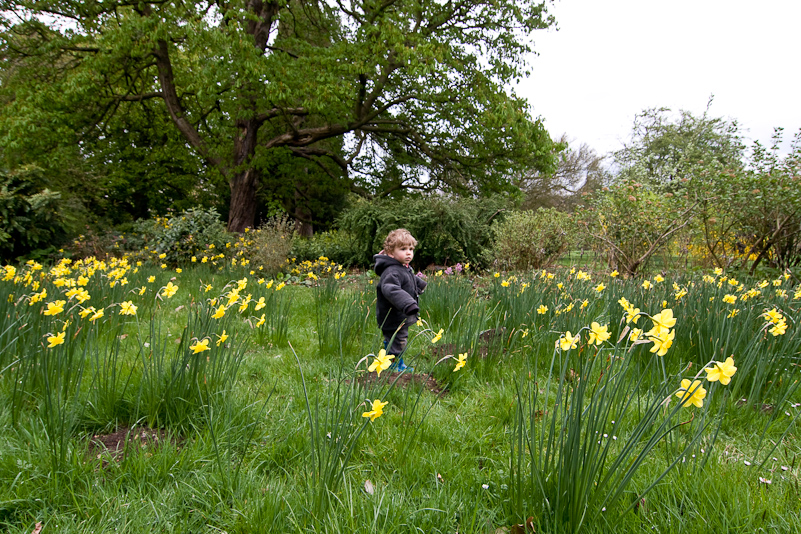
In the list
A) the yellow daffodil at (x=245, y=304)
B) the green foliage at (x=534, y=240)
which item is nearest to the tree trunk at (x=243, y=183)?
the green foliage at (x=534, y=240)

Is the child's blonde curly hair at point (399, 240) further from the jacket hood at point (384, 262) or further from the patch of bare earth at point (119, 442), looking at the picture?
the patch of bare earth at point (119, 442)

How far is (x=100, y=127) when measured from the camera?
12.8 m

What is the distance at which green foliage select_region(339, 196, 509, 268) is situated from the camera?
8.34 m

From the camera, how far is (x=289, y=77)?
364 inches

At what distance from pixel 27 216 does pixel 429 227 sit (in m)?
7.95

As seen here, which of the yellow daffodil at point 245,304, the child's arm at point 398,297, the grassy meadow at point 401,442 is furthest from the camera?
the child's arm at point 398,297

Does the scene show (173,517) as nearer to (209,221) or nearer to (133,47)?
(209,221)

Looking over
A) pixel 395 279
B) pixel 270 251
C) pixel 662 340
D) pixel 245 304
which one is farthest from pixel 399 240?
pixel 270 251

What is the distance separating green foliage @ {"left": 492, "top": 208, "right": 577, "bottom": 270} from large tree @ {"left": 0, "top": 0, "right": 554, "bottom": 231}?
3291 millimetres

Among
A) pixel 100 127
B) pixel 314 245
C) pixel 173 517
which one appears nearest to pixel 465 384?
pixel 173 517

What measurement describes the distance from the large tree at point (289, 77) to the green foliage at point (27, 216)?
2.54 meters

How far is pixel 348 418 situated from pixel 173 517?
2.17 ft

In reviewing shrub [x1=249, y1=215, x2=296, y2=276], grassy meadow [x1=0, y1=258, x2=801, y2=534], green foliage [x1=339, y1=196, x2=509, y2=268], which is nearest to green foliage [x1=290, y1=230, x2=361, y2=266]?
green foliage [x1=339, y1=196, x2=509, y2=268]

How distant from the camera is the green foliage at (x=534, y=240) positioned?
7.17 metres
